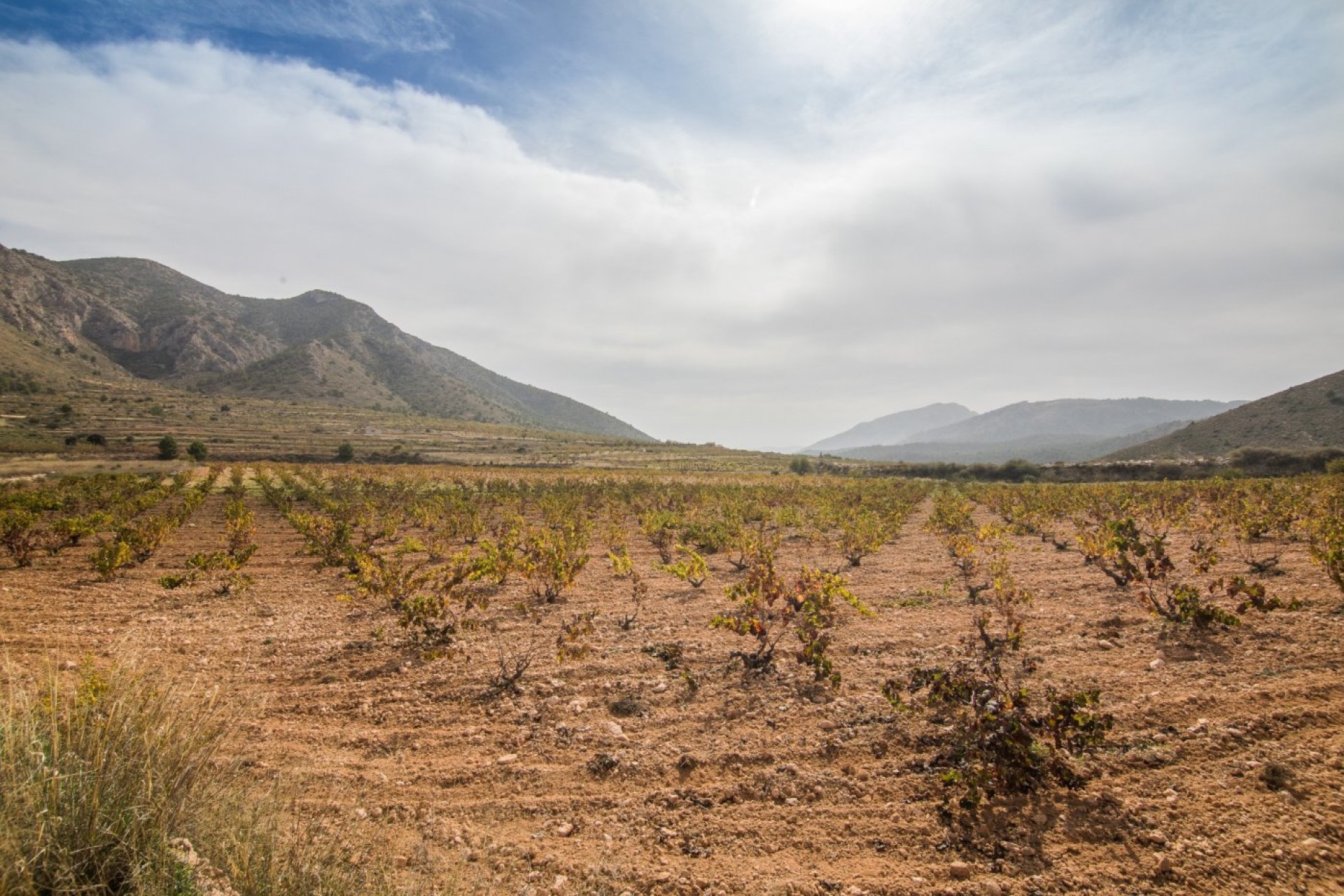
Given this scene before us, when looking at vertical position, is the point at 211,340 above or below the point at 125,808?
above

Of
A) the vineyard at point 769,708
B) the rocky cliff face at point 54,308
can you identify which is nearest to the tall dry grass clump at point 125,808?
the vineyard at point 769,708

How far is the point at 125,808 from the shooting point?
2.55m

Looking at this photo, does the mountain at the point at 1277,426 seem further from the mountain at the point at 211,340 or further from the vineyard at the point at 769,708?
the mountain at the point at 211,340

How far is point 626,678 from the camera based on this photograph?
6551 millimetres

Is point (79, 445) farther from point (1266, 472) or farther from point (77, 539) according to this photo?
point (1266, 472)

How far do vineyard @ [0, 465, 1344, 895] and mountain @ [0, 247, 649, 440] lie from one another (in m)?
129

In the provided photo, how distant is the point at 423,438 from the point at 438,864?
310 feet

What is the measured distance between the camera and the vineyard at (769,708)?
11.6 ft

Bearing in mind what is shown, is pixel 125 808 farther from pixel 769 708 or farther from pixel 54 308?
pixel 54 308

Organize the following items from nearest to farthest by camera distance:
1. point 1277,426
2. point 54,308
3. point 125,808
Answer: point 125,808
point 1277,426
point 54,308

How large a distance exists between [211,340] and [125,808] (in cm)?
18011

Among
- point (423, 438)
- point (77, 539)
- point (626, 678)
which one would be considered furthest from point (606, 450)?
point (626, 678)

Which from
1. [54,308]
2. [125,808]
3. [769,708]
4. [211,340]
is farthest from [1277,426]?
[54,308]

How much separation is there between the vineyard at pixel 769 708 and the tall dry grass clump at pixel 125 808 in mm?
782
